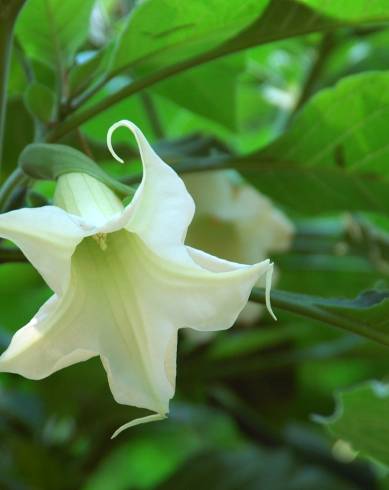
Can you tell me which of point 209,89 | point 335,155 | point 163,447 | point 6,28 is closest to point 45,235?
point 6,28

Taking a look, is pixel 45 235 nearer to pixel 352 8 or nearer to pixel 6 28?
pixel 6 28

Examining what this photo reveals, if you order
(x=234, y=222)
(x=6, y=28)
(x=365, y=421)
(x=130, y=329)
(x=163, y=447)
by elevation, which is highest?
(x=6, y=28)

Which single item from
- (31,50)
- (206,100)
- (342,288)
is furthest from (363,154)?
(342,288)

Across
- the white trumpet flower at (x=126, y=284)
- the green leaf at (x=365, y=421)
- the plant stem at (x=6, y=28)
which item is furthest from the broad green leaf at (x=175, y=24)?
the green leaf at (x=365, y=421)

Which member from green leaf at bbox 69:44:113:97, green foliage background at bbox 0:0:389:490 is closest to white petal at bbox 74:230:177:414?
green foliage background at bbox 0:0:389:490

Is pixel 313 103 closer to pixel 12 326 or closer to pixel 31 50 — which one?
pixel 31 50

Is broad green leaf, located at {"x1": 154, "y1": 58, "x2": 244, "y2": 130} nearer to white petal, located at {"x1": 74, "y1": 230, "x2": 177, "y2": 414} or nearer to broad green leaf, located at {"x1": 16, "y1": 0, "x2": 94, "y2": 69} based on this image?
broad green leaf, located at {"x1": 16, "y1": 0, "x2": 94, "y2": 69}
